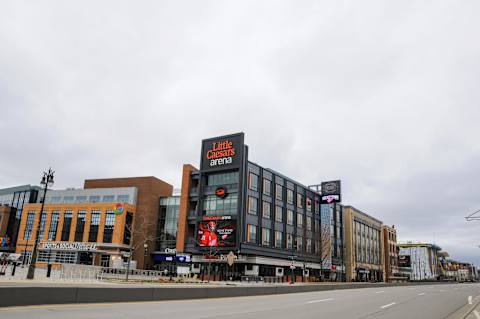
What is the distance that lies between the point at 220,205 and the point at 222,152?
8.40m

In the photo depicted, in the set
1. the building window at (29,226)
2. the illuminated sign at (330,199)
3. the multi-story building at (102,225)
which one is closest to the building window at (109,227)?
the multi-story building at (102,225)

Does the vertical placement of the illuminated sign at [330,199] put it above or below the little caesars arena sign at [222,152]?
below

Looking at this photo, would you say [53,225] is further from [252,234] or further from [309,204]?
[309,204]

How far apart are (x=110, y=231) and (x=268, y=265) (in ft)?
111

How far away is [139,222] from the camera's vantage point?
3039 inches

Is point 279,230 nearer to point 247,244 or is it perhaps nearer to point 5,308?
point 247,244

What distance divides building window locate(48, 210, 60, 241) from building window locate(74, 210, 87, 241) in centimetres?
591

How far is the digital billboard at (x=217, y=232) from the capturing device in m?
54.7

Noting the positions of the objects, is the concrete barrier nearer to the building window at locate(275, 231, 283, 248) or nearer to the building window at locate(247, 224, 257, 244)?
the building window at locate(247, 224, 257, 244)

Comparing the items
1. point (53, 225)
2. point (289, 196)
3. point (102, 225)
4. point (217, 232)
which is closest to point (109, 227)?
point (102, 225)

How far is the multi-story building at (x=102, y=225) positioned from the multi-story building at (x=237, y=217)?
15.1m

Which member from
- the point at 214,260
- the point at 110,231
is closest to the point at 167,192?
the point at 110,231

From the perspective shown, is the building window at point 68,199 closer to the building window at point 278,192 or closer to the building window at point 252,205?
the building window at point 252,205

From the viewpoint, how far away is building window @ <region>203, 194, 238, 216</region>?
56.6 m
